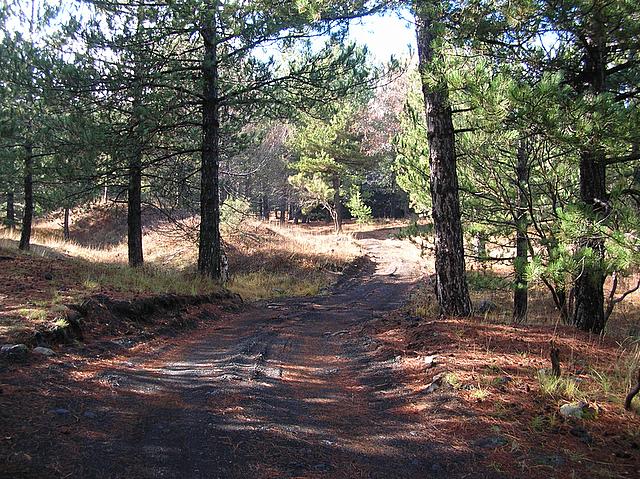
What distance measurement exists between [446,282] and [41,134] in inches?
436

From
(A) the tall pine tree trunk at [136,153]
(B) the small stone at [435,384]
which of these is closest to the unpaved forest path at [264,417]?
(B) the small stone at [435,384]

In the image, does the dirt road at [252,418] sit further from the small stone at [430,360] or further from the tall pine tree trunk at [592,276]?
the tall pine tree trunk at [592,276]

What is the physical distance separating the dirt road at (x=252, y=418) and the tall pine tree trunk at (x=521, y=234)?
2.01 meters

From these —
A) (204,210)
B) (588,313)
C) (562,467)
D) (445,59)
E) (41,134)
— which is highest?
(41,134)

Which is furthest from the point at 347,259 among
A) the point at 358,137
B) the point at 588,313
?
the point at 358,137

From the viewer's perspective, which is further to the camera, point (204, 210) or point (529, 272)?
point (204, 210)

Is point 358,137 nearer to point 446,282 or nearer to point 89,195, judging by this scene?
point 89,195

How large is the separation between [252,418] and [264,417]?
102 mm

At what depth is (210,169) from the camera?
1091 centimetres

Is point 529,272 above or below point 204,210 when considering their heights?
below

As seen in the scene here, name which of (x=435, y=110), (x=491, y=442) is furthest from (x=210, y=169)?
(x=491, y=442)

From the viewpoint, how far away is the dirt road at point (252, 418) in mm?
2779

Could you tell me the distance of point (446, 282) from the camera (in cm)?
656

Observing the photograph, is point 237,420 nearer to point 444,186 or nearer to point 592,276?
point 592,276
